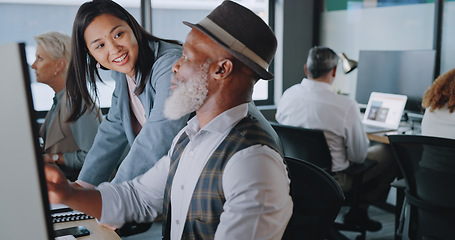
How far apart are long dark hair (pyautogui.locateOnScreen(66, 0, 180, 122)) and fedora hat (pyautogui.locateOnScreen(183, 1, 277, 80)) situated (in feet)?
1.69

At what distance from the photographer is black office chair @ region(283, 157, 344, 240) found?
120cm

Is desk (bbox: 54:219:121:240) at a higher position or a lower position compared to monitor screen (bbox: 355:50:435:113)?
lower

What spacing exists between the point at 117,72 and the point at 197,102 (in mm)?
718

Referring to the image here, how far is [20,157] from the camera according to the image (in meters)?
0.57

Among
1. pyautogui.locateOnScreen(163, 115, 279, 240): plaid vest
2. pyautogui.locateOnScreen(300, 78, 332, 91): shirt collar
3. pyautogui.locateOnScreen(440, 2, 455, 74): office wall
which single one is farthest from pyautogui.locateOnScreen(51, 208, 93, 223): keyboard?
pyautogui.locateOnScreen(440, 2, 455, 74): office wall

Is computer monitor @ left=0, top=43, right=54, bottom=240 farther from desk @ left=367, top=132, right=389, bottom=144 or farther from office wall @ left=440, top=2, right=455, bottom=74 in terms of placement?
office wall @ left=440, top=2, right=455, bottom=74

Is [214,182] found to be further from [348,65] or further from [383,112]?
[348,65]

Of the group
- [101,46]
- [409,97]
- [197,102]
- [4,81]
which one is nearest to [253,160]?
[197,102]

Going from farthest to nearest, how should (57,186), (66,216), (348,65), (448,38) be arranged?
(348,65) < (448,38) < (66,216) < (57,186)

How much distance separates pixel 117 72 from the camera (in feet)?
6.26

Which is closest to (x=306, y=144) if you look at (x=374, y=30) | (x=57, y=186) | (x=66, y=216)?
(x=66, y=216)

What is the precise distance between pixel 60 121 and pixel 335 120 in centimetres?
170

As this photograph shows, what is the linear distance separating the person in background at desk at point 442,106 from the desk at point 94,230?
1.93 metres

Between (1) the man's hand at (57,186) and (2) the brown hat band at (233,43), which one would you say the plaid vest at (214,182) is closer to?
(2) the brown hat band at (233,43)
